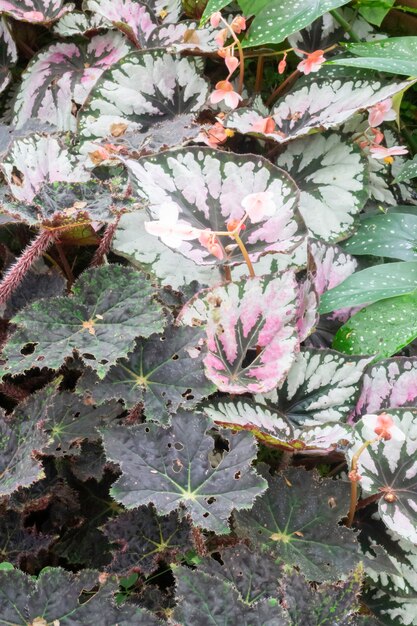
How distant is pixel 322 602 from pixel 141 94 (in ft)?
3.54

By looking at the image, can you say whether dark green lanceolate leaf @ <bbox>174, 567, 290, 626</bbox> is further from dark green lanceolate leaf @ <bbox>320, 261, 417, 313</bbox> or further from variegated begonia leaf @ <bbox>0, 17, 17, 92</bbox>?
variegated begonia leaf @ <bbox>0, 17, 17, 92</bbox>

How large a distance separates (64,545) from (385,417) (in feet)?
1.77

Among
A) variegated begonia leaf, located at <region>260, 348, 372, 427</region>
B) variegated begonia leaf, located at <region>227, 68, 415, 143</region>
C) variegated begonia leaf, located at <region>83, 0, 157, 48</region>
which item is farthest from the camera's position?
variegated begonia leaf, located at <region>83, 0, 157, 48</region>

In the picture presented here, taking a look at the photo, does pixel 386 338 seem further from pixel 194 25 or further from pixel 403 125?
pixel 194 25

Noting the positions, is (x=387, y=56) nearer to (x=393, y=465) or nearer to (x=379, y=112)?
(x=379, y=112)

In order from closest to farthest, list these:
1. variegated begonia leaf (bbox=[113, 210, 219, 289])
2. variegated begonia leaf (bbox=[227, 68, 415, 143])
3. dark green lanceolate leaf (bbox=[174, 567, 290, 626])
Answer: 1. dark green lanceolate leaf (bbox=[174, 567, 290, 626])
2. variegated begonia leaf (bbox=[113, 210, 219, 289])
3. variegated begonia leaf (bbox=[227, 68, 415, 143])

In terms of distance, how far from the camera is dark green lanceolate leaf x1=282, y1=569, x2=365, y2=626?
77 cm

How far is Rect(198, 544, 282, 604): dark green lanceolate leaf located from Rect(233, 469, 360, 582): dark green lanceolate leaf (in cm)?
3

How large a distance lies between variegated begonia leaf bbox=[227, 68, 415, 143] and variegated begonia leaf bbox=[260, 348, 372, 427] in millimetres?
480

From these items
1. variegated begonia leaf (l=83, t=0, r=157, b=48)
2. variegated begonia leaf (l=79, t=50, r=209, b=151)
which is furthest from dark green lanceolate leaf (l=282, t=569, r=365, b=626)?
variegated begonia leaf (l=83, t=0, r=157, b=48)

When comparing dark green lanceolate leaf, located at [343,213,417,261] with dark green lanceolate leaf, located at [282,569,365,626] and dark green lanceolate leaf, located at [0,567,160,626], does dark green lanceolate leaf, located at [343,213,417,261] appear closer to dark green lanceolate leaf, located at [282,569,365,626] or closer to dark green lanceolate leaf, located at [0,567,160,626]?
dark green lanceolate leaf, located at [282,569,365,626]

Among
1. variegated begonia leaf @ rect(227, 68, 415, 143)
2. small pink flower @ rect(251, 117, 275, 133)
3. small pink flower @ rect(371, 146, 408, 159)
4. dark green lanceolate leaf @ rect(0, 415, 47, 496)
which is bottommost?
small pink flower @ rect(371, 146, 408, 159)

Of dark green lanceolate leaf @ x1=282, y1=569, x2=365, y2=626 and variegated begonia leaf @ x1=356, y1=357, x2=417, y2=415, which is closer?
dark green lanceolate leaf @ x1=282, y1=569, x2=365, y2=626

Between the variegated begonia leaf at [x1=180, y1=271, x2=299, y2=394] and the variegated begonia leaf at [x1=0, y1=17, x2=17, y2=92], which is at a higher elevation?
the variegated begonia leaf at [x1=0, y1=17, x2=17, y2=92]
